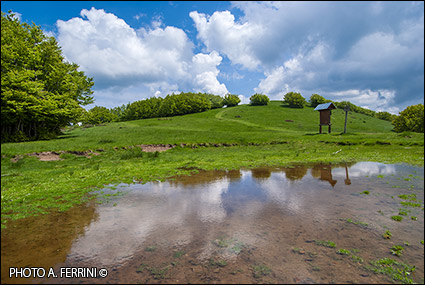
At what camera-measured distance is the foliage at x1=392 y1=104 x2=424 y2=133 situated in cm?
6719

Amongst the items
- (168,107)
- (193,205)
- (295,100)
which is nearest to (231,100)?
(295,100)

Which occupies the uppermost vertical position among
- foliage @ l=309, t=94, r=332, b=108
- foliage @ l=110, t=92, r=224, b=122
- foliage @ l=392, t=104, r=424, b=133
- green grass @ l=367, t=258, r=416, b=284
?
foliage @ l=309, t=94, r=332, b=108

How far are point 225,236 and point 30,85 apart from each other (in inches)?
1535

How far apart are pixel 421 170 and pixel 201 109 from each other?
11348cm

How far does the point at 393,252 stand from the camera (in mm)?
5777

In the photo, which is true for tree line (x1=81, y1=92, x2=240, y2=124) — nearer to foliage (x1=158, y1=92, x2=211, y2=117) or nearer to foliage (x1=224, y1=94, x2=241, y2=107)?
foliage (x1=158, y1=92, x2=211, y2=117)

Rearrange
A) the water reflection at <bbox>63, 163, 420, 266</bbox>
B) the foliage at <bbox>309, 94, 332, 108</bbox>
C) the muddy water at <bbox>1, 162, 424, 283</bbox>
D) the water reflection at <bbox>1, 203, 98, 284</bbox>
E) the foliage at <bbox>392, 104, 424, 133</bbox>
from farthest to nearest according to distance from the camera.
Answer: the foliage at <bbox>309, 94, 332, 108</bbox>
the foliage at <bbox>392, 104, 424, 133</bbox>
the water reflection at <bbox>63, 163, 420, 266</bbox>
the water reflection at <bbox>1, 203, 98, 284</bbox>
the muddy water at <bbox>1, 162, 424, 283</bbox>

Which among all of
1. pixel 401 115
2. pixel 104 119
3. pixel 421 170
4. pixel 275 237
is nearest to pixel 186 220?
pixel 275 237

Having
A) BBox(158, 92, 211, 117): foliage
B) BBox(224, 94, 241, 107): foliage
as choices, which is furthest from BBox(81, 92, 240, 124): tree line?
BBox(224, 94, 241, 107): foliage

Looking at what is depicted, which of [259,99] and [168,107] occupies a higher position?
[259,99]

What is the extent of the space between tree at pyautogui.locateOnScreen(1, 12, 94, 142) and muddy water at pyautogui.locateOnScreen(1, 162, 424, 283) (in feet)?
102

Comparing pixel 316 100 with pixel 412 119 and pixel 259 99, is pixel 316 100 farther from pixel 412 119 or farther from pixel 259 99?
pixel 412 119

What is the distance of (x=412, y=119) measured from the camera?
69.1m

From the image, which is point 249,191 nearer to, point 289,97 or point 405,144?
point 405,144
